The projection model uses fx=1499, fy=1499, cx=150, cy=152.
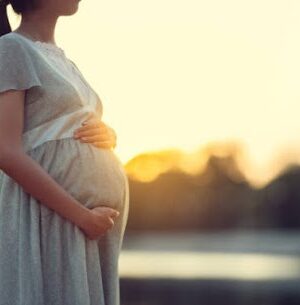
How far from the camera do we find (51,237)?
3.69m

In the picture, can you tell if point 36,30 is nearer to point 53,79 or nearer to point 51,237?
point 53,79

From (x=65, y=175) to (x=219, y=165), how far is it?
91.4 meters

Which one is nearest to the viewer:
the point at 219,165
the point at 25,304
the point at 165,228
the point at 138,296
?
the point at 25,304

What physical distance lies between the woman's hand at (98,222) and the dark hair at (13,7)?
1.79ft

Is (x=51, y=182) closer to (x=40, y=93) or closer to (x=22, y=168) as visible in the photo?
(x=22, y=168)

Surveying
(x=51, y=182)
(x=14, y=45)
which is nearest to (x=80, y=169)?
(x=51, y=182)

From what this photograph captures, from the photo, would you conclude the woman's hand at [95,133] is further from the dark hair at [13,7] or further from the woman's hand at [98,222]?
the dark hair at [13,7]

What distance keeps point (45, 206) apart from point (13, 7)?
54 cm

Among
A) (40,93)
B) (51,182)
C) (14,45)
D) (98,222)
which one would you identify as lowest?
(98,222)

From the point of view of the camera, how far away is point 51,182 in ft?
12.0

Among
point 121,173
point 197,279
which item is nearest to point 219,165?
point 197,279

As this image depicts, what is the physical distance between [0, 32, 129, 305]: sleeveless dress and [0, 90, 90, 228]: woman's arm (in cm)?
3

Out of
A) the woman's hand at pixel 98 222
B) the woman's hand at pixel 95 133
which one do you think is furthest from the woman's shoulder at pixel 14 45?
the woman's hand at pixel 98 222

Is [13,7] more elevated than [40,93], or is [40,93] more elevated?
[13,7]
